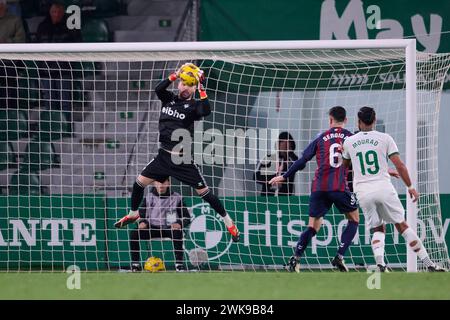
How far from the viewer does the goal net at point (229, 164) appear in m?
13.7

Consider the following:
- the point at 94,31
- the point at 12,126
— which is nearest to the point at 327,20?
the point at 94,31

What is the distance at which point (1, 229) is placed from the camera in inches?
567

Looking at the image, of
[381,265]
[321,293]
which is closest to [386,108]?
[381,265]

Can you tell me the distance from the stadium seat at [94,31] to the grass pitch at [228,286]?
21.1ft

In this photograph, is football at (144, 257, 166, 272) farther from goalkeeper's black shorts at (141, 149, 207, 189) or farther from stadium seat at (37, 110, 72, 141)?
stadium seat at (37, 110, 72, 141)

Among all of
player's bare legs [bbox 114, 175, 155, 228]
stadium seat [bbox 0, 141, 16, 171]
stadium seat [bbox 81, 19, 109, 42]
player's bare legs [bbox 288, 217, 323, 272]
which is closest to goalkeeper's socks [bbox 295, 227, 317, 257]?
player's bare legs [bbox 288, 217, 323, 272]

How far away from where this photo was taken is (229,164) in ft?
48.0

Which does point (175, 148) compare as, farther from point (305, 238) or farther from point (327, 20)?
point (327, 20)

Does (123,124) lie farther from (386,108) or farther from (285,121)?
(386,108)

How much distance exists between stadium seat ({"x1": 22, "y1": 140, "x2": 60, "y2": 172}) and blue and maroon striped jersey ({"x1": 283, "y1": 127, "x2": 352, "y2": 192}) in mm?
4191

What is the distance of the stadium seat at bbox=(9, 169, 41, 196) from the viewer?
583 inches

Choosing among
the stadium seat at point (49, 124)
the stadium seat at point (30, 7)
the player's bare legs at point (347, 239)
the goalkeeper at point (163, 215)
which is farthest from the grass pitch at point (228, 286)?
the stadium seat at point (30, 7)

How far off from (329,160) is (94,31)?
19.2 ft

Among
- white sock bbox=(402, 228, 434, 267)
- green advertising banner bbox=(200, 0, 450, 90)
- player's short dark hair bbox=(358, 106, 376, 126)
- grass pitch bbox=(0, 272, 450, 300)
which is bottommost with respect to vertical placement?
grass pitch bbox=(0, 272, 450, 300)
